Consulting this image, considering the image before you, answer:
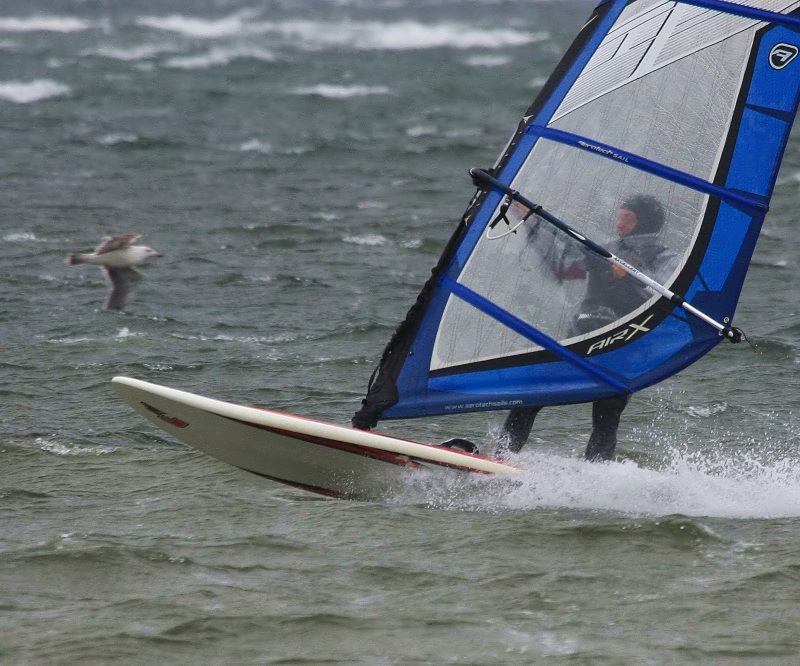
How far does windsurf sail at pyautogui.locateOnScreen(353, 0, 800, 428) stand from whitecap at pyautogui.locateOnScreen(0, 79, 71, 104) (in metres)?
25.8

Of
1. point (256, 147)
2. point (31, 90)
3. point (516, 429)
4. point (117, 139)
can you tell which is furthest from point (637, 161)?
point (31, 90)

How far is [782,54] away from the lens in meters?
7.83

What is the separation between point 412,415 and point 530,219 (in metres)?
1.32

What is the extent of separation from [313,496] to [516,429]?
129 centimetres

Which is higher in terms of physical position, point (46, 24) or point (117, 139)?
point (46, 24)

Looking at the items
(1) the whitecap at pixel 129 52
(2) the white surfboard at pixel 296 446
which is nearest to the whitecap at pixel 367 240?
(2) the white surfboard at pixel 296 446

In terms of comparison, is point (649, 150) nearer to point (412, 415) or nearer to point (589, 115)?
point (589, 115)

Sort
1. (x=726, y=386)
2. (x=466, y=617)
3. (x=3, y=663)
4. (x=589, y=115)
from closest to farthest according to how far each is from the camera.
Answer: (x=3, y=663) < (x=466, y=617) < (x=589, y=115) < (x=726, y=386)

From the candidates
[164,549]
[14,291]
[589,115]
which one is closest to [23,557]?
[164,549]

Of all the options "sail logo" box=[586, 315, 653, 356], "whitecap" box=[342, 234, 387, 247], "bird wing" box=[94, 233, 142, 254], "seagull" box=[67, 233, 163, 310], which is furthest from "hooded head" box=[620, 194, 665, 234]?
"whitecap" box=[342, 234, 387, 247]

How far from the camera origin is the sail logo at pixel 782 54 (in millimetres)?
7812

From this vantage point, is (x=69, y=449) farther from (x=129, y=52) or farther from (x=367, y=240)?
(x=129, y=52)

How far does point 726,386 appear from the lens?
1160cm

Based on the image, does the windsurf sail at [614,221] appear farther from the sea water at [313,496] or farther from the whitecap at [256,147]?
the whitecap at [256,147]
